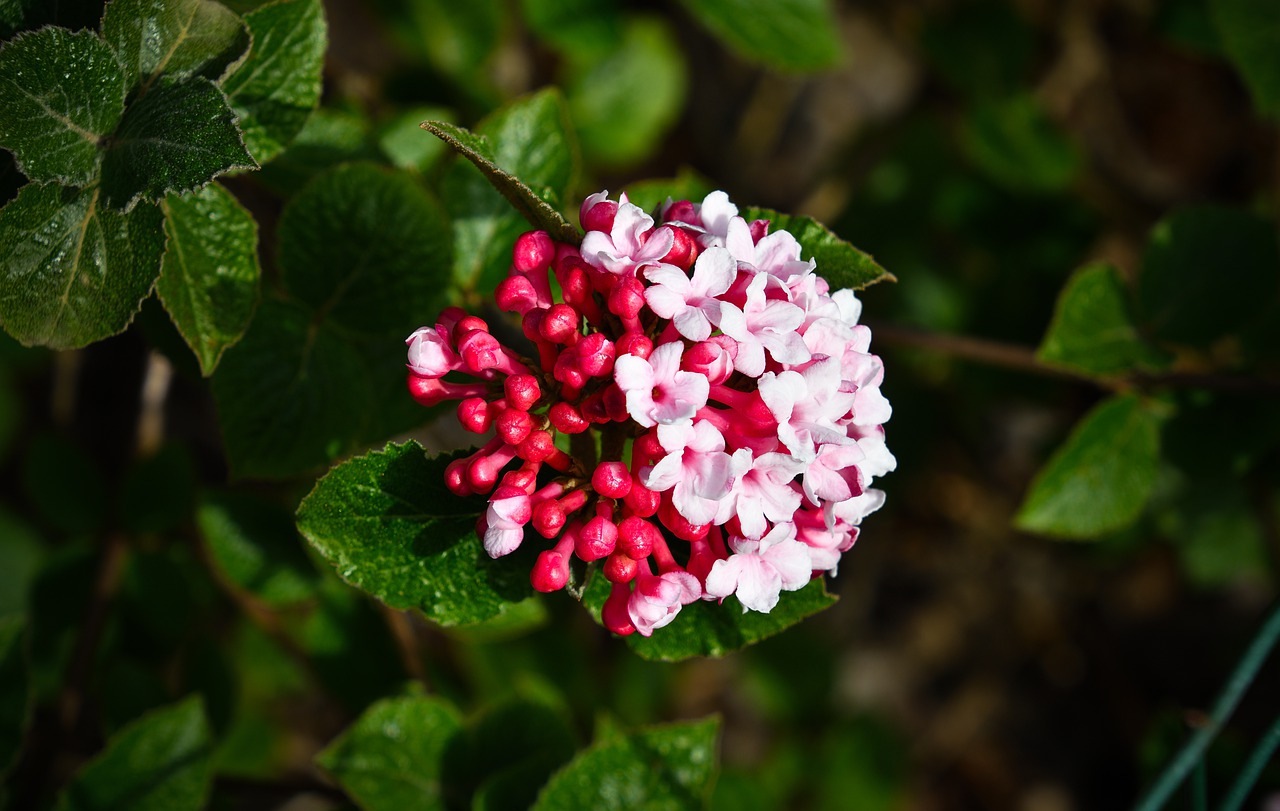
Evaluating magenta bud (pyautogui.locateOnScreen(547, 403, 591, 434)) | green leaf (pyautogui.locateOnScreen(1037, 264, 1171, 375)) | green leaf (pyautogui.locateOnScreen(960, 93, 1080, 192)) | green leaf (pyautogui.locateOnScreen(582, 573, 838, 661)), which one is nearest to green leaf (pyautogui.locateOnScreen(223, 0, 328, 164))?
magenta bud (pyautogui.locateOnScreen(547, 403, 591, 434))

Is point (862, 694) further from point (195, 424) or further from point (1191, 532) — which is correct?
point (195, 424)

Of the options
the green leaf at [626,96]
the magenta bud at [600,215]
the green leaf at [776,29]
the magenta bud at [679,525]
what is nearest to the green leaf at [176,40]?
the magenta bud at [600,215]

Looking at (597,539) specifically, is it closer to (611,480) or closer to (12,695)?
(611,480)

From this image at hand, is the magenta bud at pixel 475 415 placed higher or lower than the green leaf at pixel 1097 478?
higher

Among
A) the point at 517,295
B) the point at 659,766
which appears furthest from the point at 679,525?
the point at 659,766

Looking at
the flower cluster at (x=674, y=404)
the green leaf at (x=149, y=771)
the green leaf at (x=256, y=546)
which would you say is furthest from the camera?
the green leaf at (x=256, y=546)

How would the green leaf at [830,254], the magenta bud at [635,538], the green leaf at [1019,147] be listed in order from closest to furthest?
the magenta bud at [635,538] → the green leaf at [830,254] → the green leaf at [1019,147]

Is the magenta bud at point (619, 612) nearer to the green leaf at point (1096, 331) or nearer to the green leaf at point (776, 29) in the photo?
the green leaf at point (1096, 331)

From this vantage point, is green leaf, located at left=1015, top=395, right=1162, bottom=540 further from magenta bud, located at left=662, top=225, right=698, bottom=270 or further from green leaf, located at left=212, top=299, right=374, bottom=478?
green leaf, located at left=212, top=299, right=374, bottom=478
